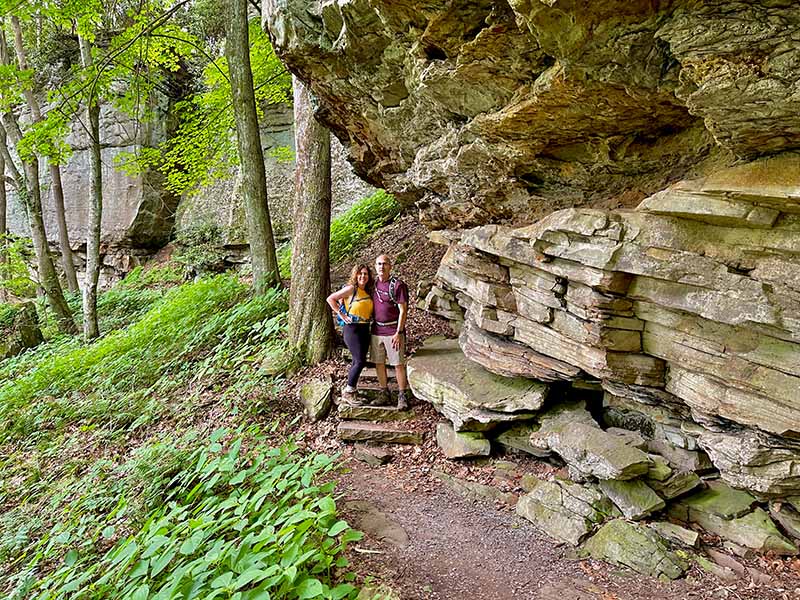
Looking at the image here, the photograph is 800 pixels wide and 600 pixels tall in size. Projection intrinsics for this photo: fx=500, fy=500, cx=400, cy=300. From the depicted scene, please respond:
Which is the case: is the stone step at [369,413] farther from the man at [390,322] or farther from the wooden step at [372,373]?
the wooden step at [372,373]

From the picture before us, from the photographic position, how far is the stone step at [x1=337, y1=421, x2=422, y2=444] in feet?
21.5

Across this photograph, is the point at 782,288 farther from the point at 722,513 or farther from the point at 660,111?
the point at 722,513

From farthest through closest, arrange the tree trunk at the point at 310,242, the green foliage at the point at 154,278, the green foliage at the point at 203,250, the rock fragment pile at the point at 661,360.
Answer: the green foliage at the point at 154,278, the green foliage at the point at 203,250, the tree trunk at the point at 310,242, the rock fragment pile at the point at 661,360

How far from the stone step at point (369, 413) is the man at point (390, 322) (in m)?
0.13

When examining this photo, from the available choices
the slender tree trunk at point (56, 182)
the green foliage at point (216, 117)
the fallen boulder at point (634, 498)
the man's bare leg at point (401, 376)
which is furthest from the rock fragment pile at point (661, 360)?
the slender tree trunk at point (56, 182)

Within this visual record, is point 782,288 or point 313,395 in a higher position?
point 782,288

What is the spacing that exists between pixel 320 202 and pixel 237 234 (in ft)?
32.5

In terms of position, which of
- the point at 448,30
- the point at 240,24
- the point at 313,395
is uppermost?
the point at 240,24

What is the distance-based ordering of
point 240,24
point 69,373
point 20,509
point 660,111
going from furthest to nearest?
point 69,373
point 240,24
point 20,509
point 660,111

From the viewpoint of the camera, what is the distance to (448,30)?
4.59 metres

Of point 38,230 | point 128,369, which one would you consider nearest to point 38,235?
point 38,230

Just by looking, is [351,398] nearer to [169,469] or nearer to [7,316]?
[169,469]

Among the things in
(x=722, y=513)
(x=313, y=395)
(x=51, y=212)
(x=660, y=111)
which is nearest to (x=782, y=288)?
(x=660, y=111)

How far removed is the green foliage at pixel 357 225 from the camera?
13.0 m
